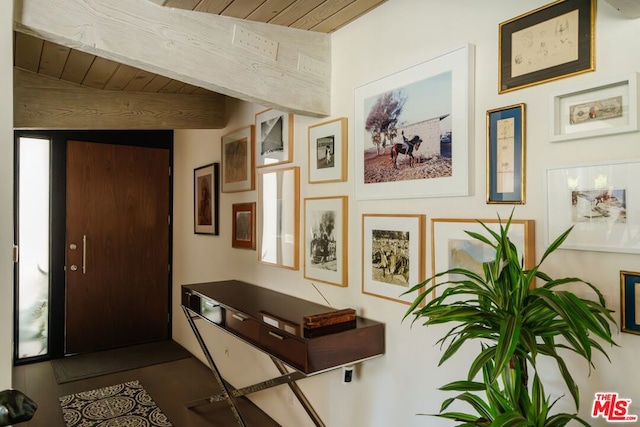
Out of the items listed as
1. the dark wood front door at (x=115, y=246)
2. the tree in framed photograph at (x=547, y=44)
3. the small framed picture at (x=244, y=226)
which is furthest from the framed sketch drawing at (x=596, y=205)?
the dark wood front door at (x=115, y=246)

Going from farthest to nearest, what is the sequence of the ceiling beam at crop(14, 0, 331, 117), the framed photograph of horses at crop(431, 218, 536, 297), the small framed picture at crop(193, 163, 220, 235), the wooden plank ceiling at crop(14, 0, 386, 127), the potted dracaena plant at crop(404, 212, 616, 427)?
the small framed picture at crop(193, 163, 220, 235) < the wooden plank ceiling at crop(14, 0, 386, 127) < the ceiling beam at crop(14, 0, 331, 117) < the framed photograph of horses at crop(431, 218, 536, 297) < the potted dracaena plant at crop(404, 212, 616, 427)

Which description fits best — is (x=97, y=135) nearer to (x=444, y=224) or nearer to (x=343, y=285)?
(x=343, y=285)

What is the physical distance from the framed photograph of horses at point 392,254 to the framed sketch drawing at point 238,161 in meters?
1.34

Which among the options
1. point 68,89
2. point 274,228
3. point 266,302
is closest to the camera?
point 266,302

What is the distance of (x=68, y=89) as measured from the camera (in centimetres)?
308

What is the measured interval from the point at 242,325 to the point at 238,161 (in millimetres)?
1500

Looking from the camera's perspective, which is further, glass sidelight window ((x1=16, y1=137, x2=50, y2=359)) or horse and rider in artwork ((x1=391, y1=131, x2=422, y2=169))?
glass sidelight window ((x1=16, y1=137, x2=50, y2=359))

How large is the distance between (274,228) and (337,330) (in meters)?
1.11

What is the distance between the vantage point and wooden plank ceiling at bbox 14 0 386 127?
1.94 meters

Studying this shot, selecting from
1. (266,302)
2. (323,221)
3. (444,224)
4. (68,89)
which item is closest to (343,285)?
(323,221)

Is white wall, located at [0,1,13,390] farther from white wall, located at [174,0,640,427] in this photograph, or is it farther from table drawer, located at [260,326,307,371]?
white wall, located at [174,0,640,427]

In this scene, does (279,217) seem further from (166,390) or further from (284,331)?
(166,390)

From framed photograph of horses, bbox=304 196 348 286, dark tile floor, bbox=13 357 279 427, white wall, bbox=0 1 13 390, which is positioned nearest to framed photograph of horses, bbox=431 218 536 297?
framed photograph of horses, bbox=304 196 348 286

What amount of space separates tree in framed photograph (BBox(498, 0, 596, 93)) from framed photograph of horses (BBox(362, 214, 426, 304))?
0.67 metres
